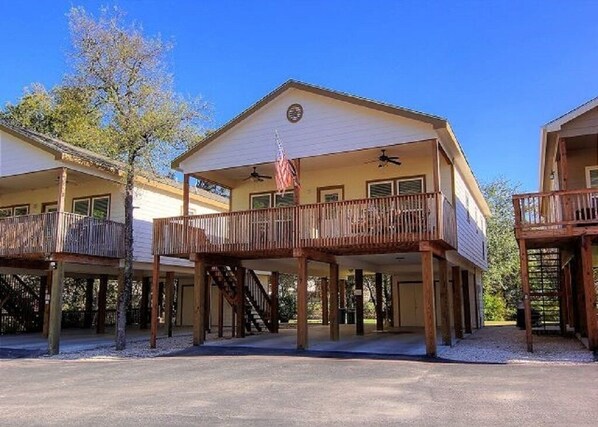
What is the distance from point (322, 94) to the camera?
16.6m

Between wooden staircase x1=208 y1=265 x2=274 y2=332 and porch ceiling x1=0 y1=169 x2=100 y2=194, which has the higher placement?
porch ceiling x1=0 y1=169 x2=100 y2=194

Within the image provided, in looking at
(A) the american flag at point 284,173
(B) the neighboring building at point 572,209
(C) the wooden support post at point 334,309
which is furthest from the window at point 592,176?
(A) the american flag at point 284,173

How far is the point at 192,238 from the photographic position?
675 inches

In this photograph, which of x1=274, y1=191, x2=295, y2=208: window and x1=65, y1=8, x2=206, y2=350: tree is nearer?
x1=65, y1=8, x2=206, y2=350: tree

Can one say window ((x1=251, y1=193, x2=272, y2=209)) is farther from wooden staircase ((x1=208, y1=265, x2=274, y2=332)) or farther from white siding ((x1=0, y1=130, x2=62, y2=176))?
white siding ((x1=0, y1=130, x2=62, y2=176))

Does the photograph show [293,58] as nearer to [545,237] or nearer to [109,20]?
[109,20]

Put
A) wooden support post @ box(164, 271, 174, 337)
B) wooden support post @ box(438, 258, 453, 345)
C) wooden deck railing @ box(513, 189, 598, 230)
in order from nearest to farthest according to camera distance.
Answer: wooden deck railing @ box(513, 189, 598, 230)
wooden support post @ box(438, 258, 453, 345)
wooden support post @ box(164, 271, 174, 337)

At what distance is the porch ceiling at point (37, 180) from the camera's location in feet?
65.1

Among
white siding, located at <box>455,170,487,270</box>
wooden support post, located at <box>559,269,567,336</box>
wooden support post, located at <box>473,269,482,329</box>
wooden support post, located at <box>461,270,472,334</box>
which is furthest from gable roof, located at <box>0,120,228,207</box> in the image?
wooden support post, located at <box>559,269,567,336</box>

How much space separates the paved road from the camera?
7.20 metres

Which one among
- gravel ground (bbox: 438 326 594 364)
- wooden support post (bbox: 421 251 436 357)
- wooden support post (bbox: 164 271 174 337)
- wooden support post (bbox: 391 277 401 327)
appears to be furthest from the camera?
wooden support post (bbox: 391 277 401 327)

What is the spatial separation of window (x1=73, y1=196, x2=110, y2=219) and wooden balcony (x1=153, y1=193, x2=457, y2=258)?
15.0ft

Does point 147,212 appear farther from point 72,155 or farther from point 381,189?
point 381,189

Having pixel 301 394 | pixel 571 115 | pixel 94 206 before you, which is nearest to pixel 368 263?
pixel 571 115
